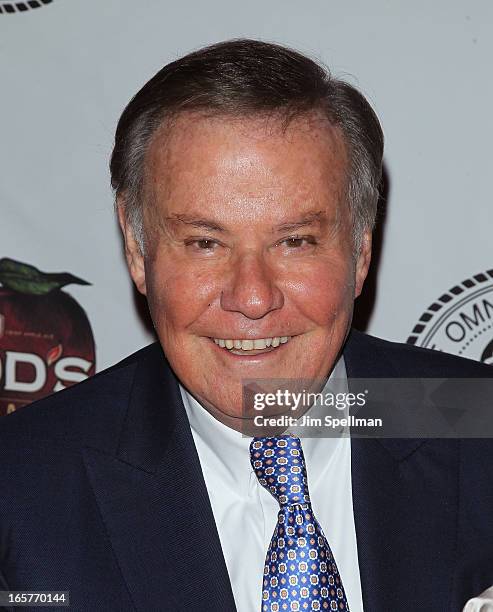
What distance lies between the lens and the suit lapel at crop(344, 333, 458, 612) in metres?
2.15

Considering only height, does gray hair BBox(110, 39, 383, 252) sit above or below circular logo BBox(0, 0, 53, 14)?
below

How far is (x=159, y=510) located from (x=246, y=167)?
71 cm

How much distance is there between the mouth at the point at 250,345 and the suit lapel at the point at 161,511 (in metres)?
0.27

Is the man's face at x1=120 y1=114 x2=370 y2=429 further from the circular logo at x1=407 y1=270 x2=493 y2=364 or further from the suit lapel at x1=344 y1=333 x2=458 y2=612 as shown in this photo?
the circular logo at x1=407 y1=270 x2=493 y2=364

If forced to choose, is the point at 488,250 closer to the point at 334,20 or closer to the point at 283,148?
the point at 334,20

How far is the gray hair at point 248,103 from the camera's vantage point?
208 centimetres

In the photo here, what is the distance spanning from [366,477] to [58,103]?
139 cm

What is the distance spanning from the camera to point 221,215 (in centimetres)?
202

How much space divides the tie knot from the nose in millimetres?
303

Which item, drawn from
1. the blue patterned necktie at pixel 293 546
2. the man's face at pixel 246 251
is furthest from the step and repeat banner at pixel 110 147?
the blue patterned necktie at pixel 293 546

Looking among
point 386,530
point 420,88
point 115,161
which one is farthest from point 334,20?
point 386,530

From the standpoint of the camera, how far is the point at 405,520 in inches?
88.5

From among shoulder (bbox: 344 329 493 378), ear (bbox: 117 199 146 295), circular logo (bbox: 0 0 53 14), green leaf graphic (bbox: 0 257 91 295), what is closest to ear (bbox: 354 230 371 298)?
shoulder (bbox: 344 329 493 378)

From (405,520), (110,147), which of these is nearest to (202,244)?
(405,520)
